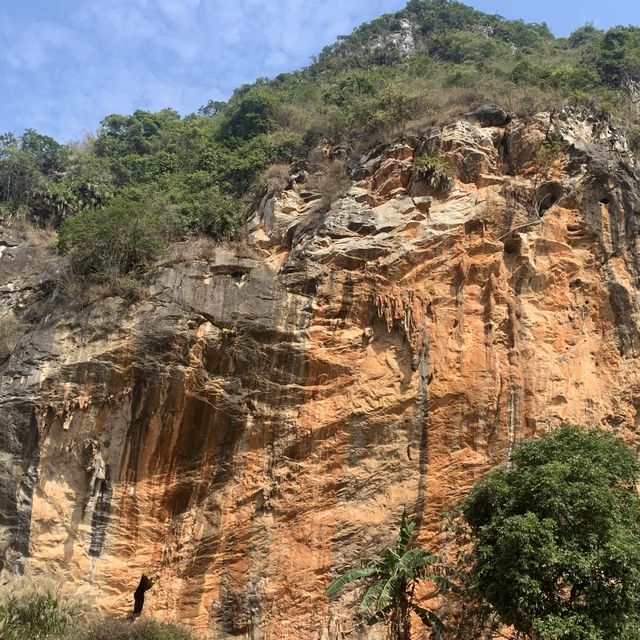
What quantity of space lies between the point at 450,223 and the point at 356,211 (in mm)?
2379

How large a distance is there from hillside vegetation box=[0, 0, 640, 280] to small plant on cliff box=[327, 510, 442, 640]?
362 inches

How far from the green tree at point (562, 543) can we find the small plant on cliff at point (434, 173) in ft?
25.7

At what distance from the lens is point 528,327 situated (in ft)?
53.2

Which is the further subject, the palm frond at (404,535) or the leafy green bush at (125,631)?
the palm frond at (404,535)

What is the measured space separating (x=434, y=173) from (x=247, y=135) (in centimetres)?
1164

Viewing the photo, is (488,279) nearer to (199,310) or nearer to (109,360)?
(199,310)

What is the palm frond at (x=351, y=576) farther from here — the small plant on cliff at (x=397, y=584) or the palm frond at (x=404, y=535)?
the palm frond at (x=404, y=535)

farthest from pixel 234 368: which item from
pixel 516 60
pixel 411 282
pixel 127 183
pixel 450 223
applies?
pixel 516 60

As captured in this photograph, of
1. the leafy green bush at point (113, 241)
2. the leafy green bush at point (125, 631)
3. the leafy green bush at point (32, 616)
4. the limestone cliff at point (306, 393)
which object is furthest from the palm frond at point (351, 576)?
the leafy green bush at point (113, 241)

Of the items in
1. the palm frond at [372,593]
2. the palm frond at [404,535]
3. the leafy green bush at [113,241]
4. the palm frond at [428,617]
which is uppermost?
the leafy green bush at [113,241]

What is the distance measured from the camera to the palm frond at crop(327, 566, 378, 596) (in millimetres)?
12992

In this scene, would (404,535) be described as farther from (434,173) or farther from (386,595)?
(434,173)

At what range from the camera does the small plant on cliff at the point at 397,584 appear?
12.6 m

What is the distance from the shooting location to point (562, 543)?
1110 centimetres
